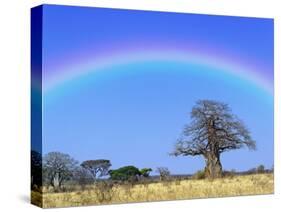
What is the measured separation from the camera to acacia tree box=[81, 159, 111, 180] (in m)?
14.4

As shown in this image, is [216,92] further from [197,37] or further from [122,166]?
[122,166]

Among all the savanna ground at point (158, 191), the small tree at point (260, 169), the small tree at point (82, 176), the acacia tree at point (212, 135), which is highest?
the acacia tree at point (212, 135)

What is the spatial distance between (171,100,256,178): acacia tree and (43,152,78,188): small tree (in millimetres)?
1886

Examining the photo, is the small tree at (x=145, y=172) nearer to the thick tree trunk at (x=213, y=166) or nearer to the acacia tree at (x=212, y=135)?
the acacia tree at (x=212, y=135)

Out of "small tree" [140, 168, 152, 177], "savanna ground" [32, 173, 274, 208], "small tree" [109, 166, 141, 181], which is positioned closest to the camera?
"savanna ground" [32, 173, 274, 208]

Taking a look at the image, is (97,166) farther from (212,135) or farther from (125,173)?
(212,135)

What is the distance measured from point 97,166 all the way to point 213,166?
2.17 metres

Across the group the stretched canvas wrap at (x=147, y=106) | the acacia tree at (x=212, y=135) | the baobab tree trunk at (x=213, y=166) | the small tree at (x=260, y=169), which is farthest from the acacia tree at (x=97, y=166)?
the small tree at (x=260, y=169)

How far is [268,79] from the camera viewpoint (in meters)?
16.0

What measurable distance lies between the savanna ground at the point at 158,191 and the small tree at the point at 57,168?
18 cm

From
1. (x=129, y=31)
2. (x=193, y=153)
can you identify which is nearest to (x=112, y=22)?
(x=129, y=31)

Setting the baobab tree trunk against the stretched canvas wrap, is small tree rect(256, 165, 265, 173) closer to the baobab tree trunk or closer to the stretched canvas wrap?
the stretched canvas wrap

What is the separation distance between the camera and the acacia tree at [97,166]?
1438cm

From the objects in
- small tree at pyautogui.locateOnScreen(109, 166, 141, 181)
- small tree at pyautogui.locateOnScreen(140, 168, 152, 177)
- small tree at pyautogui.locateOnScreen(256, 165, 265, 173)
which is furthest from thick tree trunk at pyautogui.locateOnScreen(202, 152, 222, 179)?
small tree at pyautogui.locateOnScreen(109, 166, 141, 181)
